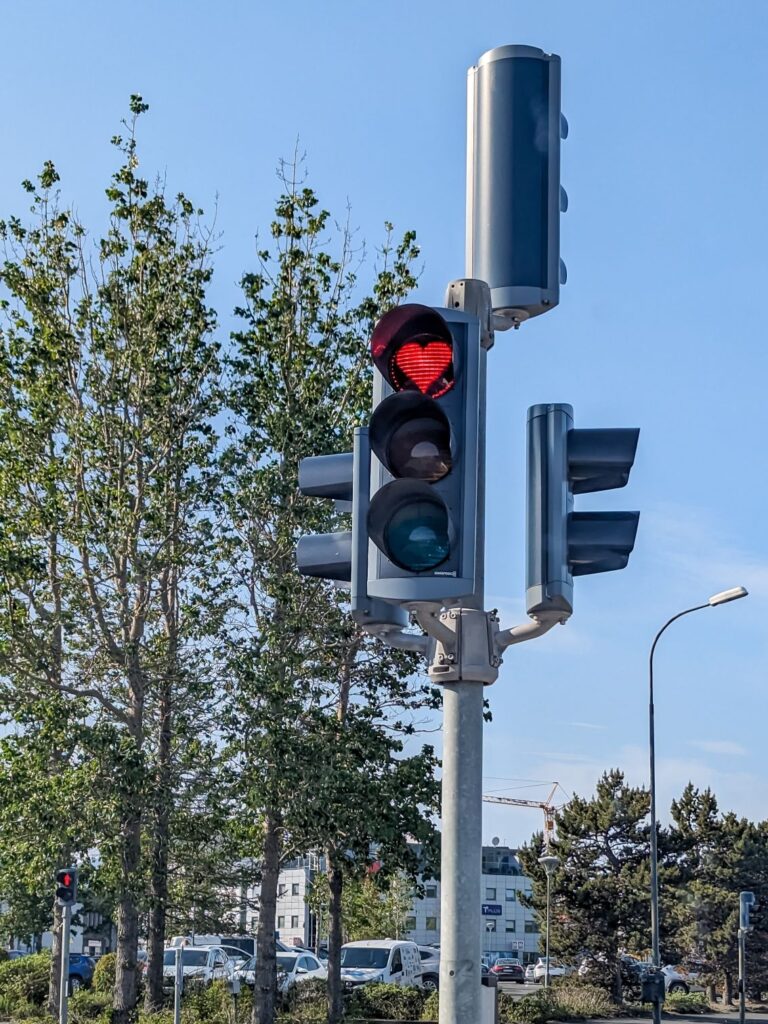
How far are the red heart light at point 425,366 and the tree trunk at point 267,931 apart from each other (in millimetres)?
20950

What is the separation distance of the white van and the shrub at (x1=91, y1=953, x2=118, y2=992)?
6750 mm

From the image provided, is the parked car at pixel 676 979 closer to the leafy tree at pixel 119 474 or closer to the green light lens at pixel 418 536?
the leafy tree at pixel 119 474

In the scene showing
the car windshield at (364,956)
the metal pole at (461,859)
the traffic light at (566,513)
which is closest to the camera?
the metal pole at (461,859)

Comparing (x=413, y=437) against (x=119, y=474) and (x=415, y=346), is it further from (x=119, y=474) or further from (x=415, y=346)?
(x=119, y=474)

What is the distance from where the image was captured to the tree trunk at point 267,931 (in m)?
24.8

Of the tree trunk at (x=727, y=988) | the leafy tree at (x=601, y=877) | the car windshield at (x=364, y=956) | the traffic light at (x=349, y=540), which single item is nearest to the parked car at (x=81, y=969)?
the car windshield at (x=364, y=956)

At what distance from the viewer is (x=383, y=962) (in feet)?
136

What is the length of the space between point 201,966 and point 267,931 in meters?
18.7

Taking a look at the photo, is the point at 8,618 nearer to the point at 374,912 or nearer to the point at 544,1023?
the point at 544,1023

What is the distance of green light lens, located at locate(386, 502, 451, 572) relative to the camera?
4.44m

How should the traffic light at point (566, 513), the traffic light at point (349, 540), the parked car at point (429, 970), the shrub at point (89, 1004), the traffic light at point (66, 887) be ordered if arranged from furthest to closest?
the parked car at point (429, 970) → the shrub at point (89, 1004) → the traffic light at point (66, 887) → the traffic light at point (566, 513) → the traffic light at point (349, 540)

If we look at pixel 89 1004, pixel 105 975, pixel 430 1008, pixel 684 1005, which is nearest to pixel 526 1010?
pixel 430 1008

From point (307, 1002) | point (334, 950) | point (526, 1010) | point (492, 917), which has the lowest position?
point (492, 917)

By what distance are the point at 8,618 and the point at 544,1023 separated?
2116 cm
